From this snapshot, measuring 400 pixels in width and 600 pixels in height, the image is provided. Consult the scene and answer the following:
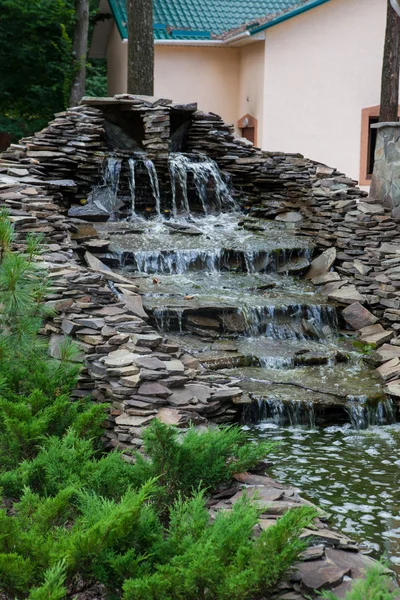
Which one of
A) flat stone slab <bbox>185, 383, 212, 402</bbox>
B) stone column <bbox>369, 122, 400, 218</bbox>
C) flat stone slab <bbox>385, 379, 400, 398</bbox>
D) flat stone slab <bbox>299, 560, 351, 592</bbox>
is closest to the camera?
flat stone slab <bbox>299, 560, 351, 592</bbox>

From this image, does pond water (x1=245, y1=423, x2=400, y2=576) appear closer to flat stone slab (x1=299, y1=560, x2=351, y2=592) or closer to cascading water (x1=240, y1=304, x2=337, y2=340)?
flat stone slab (x1=299, y1=560, x2=351, y2=592)

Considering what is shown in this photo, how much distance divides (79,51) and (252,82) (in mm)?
4585

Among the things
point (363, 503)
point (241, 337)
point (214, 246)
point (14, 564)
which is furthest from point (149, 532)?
point (214, 246)

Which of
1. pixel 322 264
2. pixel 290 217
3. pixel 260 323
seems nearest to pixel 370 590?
pixel 260 323

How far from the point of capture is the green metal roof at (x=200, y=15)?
17.9 m

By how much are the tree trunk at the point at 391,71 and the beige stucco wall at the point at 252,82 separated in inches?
138

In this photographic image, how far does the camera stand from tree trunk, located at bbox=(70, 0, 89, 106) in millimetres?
19375

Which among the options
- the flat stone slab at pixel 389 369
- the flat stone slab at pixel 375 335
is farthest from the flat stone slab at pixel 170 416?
the flat stone slab at pixel 375 335

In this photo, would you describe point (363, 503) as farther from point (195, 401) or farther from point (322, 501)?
point (195, 401)

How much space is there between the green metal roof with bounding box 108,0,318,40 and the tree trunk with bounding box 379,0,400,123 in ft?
13.6

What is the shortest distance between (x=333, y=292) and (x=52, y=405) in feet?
17.1

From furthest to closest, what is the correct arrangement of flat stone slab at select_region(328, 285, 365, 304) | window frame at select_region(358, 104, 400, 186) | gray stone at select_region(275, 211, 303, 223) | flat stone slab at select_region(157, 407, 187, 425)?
window frame at select_region(358, 104, 400, 186) → gray stone at select_region(275, 211, 303, 223) → flat stone slab at select_region(328, 285, 365, 304) → flat stone slab at select_region(157, 407, 187, 425)

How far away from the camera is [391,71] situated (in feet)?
45.8

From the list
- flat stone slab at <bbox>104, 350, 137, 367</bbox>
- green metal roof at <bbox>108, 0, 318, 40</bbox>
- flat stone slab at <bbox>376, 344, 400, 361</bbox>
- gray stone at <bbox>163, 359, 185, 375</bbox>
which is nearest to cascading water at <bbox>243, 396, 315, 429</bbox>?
gray stone at <bbox>163, 359, 185, 375</bbox>
